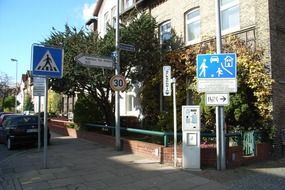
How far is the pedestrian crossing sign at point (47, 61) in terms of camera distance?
10352 mm

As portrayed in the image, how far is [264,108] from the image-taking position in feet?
42.4

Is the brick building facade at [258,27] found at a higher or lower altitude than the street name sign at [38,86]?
higher

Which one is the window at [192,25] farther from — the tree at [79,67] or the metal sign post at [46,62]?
the metal sign post at [46,62]

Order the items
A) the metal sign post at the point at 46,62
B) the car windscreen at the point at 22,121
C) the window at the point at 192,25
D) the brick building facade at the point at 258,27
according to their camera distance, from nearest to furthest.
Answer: the metal sign post at the point at 46,62
the brick building facade at the point at 258,27
the car windscreen at the point at 22,121
the window at the point at 192,25

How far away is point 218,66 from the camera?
1034 cm

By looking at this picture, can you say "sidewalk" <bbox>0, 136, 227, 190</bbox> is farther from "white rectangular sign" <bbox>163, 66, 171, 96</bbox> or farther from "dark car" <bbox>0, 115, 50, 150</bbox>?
"dark car" <bbox>0, 115, 50, 150</bbox>

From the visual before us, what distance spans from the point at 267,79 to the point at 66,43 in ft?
31.9

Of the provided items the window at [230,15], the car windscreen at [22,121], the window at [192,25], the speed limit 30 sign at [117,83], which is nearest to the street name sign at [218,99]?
the speed limit 30 sign at [117,83]

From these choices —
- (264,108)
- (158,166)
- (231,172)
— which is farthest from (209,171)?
(264,108)

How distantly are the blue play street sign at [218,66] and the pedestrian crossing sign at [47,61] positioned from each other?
4128mm

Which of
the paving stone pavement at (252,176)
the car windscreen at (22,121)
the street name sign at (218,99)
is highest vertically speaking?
the street name sign at (218,99)

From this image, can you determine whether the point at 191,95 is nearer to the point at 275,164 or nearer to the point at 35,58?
the point at 275,164

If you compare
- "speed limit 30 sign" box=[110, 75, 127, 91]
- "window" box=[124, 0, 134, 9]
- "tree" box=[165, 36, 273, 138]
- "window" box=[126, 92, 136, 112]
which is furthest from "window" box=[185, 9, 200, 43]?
"window" box=[126, 92, 136, 112]

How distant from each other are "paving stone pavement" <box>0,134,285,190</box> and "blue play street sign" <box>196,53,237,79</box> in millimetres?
2702
